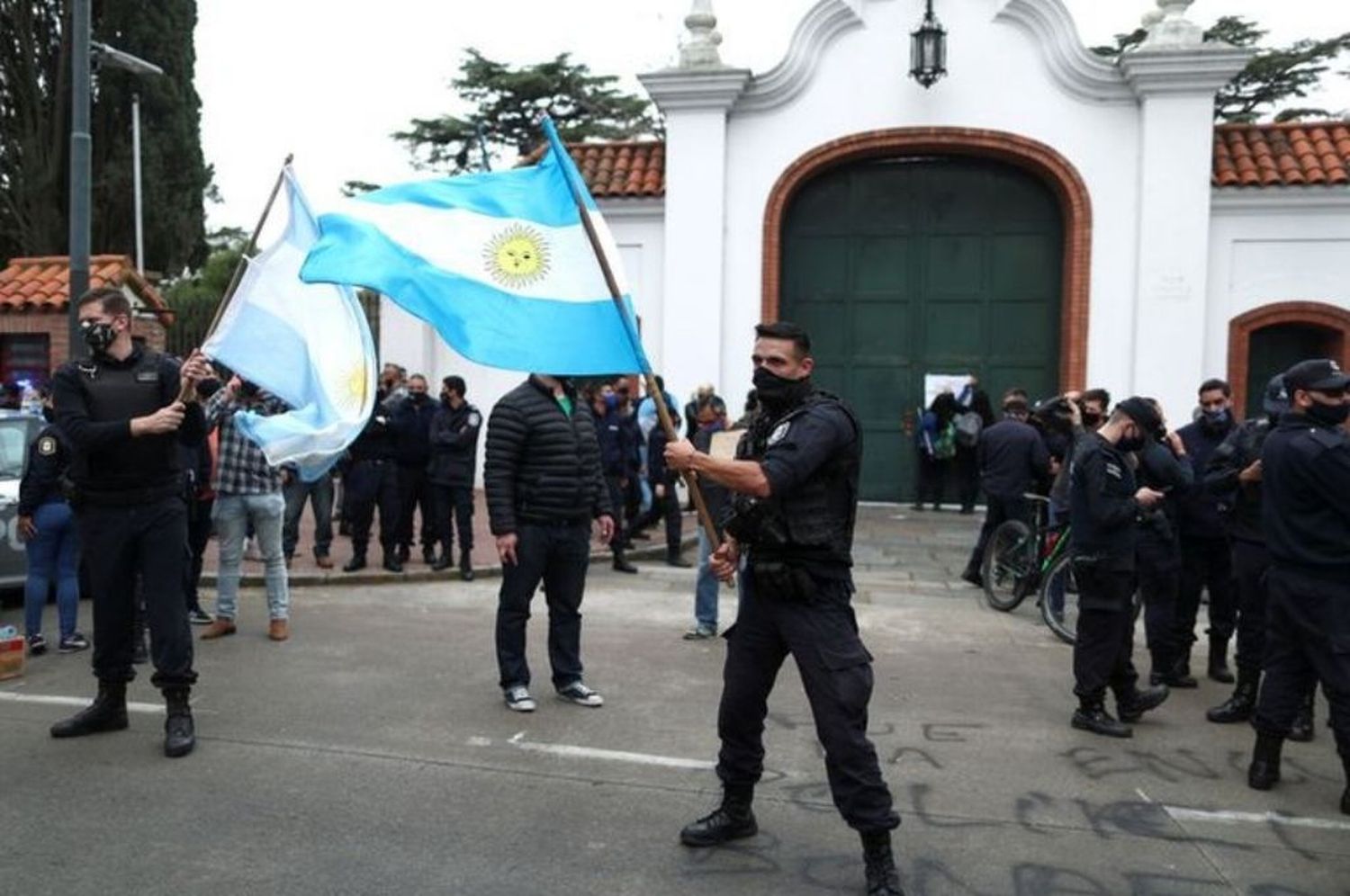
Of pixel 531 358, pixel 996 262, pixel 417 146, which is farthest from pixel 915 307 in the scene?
pixel 417 146

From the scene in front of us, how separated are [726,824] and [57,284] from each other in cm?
1376

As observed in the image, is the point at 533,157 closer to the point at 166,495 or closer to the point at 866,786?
the point at 166,495

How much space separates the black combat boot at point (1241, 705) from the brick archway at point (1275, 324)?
8542mm

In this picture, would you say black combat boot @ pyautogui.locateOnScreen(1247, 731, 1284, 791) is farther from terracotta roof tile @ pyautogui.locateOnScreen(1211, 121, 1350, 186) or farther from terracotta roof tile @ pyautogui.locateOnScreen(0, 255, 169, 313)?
terracotta roof tile @ pyautogui.locateOnScreen(0, 255, 169, 313)

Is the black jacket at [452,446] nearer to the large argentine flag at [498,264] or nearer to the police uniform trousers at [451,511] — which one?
the police uniform trousers at [451,511]

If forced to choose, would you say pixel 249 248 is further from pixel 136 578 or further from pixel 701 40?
pixel 701 40

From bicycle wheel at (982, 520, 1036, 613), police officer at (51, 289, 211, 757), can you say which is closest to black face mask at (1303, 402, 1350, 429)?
bicycle wheel at (982, 520, 1036, 613)

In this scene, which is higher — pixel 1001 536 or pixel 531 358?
pixel 531 358

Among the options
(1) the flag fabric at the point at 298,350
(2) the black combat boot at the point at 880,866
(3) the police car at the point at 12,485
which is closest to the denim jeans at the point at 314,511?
(3) the police car at the point at 12,485

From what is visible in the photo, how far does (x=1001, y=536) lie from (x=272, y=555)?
5996mm

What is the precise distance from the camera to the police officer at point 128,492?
5.10 m

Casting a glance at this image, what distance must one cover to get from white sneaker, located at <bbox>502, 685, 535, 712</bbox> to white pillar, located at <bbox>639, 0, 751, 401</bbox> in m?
8.98

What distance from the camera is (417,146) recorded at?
34.8 metres

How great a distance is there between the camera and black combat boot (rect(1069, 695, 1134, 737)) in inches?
228
